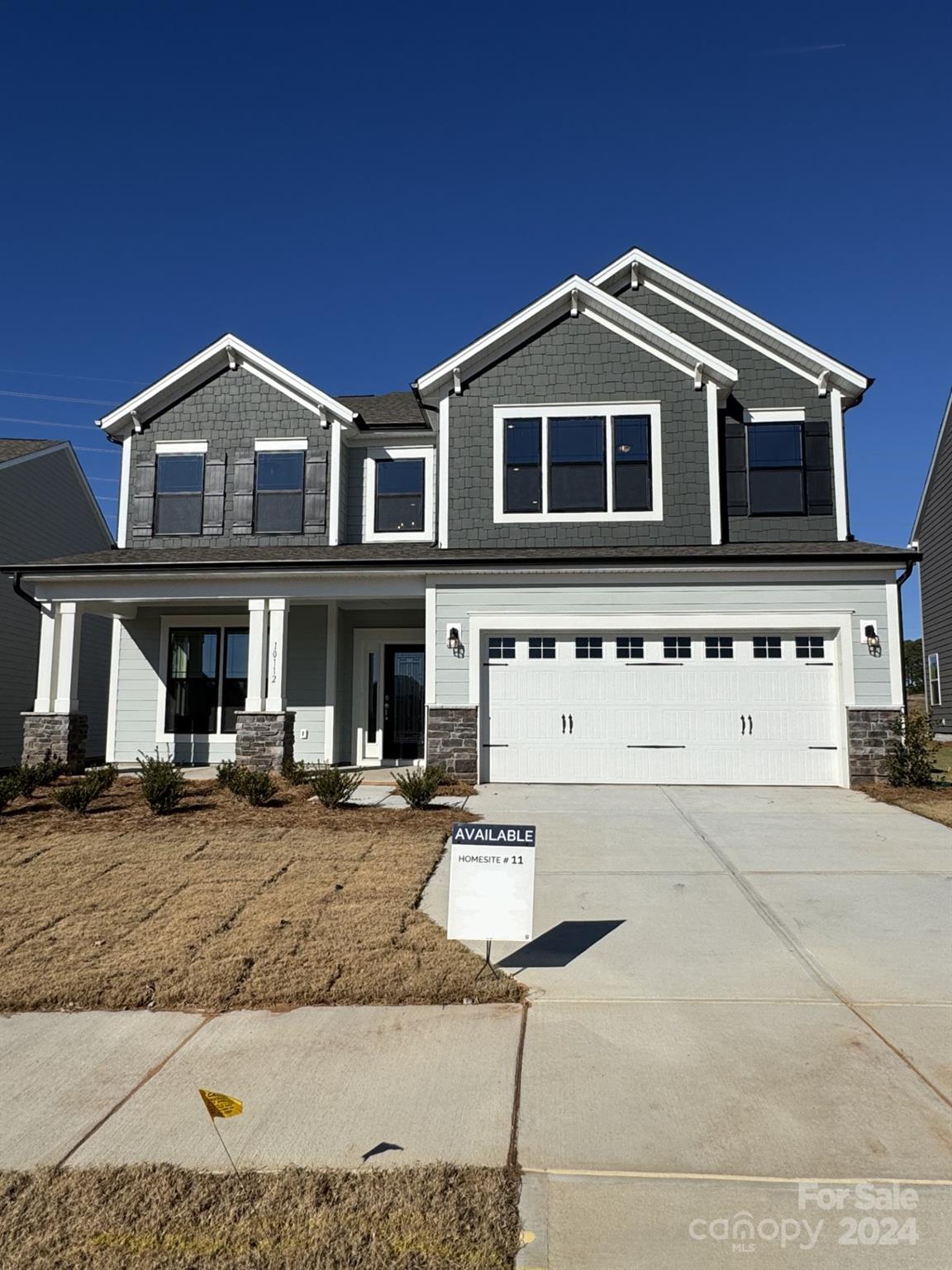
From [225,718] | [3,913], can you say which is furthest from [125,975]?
[225,718]

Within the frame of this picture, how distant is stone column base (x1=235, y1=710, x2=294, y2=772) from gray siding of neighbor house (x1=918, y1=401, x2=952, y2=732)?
71.0 ft

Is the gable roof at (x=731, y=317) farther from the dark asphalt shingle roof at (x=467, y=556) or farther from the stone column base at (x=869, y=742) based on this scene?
the stone column base at (x=869, y=742)

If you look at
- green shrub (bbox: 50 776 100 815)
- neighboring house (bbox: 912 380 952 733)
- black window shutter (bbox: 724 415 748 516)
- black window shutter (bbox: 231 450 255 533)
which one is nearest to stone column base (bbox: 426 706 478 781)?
green shrub (bbox: 50 776 100 815)

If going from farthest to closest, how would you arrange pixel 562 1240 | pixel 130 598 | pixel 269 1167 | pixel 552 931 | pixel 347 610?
pixel 347 610, pixel 130 598, pixel 552 931, pixel 269 1167, pixel 562 1240

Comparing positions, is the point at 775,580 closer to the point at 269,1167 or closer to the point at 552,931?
the point at 552,931

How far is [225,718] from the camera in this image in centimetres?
1591

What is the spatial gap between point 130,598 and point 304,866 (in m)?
8.46

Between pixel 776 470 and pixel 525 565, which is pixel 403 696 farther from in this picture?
pixel 776 470

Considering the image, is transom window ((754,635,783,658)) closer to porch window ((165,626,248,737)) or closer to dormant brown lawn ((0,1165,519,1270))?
porch window ((165,626,248,737))

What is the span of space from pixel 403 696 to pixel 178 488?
19.0 ft

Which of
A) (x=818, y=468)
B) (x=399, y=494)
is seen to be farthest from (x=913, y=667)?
(x=399, y=494)

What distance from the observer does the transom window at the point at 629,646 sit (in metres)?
12.7

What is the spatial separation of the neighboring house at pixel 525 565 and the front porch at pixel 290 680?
0.05 meters

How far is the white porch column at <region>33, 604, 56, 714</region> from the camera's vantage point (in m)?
14.2
